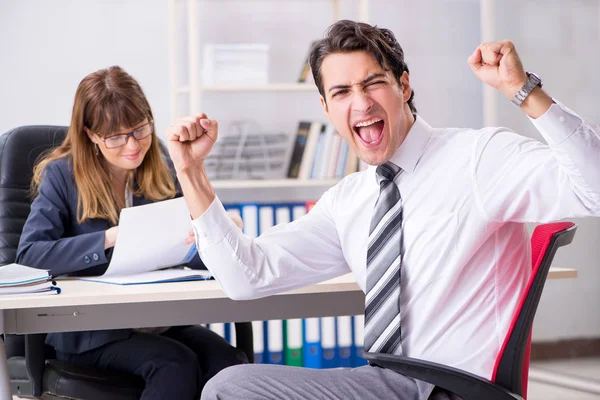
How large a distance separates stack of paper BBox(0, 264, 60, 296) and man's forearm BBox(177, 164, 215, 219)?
425 millimetres

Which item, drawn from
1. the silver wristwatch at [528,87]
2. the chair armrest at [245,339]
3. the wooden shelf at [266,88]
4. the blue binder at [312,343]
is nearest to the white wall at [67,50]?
the wooden shelf at [266,88]

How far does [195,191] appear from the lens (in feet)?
4.38

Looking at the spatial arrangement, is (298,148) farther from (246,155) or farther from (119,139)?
(119,139)

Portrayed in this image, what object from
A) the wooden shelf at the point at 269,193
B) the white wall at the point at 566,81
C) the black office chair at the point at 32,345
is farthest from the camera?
the white wall at the point at 566,81

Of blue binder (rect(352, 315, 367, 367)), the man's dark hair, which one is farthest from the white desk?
blue binder (rect(352, 315, 367, 367))

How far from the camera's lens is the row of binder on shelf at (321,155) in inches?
117

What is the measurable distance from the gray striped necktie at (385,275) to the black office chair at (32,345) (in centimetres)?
69

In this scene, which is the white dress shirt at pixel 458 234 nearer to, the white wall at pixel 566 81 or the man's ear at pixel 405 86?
the man's ear at pixel 405 86

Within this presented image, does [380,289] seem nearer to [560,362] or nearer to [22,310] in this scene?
[22,310]

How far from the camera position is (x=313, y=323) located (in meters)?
2.92

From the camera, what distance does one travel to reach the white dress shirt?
116 cm

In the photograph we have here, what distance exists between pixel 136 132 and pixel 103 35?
1.32 metres

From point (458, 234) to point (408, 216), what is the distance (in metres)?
0.10

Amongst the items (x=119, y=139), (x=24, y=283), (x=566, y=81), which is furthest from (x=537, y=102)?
(x=566, y=81)
